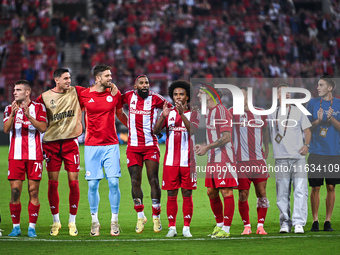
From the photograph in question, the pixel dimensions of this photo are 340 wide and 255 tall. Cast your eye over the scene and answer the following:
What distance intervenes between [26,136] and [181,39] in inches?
826

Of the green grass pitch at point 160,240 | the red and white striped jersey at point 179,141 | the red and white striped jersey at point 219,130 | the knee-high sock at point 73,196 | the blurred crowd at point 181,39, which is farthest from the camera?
the blurred crowd at point 181,39

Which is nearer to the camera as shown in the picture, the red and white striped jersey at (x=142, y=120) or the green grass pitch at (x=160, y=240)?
the green grass pitch at (x=160, y=240)

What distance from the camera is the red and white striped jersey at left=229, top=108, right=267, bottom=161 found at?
27.5 feet

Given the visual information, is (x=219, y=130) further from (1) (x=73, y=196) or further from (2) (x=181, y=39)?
(2) (x=181, y=39)

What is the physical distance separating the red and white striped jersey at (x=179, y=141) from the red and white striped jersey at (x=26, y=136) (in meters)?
1.79

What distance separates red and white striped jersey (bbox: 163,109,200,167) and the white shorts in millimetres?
744

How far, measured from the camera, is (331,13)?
105 ft

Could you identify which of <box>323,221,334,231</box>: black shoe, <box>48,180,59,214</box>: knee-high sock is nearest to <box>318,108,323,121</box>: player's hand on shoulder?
<box>323,221,334,231</box>: black shoe

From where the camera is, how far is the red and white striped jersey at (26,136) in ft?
27.3

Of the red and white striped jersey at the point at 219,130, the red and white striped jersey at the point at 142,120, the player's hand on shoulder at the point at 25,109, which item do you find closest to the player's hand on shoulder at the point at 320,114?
the red and white striped jersey at the point at 219,130

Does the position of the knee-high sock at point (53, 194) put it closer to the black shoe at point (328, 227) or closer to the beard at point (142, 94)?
the beard at point (142, 94)

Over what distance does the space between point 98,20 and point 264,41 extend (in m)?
8.22

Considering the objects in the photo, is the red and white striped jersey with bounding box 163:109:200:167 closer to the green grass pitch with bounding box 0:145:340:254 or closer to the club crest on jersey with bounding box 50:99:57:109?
the green grass pitch with bounding box 0:145:340:254

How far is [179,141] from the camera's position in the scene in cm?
830
